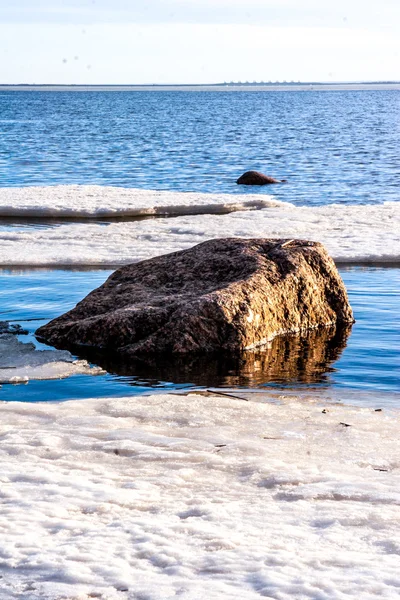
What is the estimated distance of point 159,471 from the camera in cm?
482

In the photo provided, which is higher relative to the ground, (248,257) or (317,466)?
(248,257)

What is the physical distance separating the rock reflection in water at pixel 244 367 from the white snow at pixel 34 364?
248 mm

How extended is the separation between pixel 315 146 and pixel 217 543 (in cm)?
4106

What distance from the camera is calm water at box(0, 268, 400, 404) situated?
261 inches

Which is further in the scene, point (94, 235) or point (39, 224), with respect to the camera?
Answer: point (39, 224)

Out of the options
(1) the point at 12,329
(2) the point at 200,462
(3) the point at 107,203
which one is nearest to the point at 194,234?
(3) the point at 107,203

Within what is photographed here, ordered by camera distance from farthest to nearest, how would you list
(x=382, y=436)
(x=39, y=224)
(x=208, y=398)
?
(x=39, y=224)
(x=208, y=398)
(x=382, y=436)

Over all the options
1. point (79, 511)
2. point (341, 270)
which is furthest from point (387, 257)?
point (79, 511)

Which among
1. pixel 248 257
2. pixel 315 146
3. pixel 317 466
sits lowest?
pixel 317 466

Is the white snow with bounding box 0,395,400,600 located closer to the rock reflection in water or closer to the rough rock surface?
the rock reflection in water

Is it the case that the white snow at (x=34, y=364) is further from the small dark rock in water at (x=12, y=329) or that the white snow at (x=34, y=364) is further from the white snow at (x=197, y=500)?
the white snow at (x=197, y=500)

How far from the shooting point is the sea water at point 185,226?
6965 millimetres

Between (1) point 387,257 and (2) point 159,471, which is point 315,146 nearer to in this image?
(1) point 387,257

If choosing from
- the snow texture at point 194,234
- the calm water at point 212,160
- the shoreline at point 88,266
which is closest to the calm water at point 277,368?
the shoreline at point 88,266
